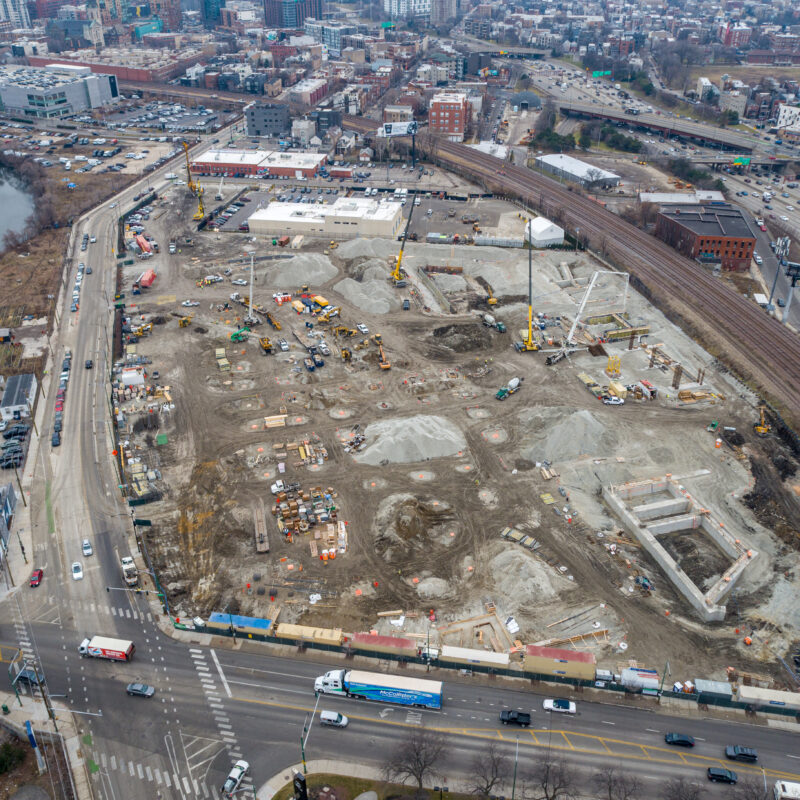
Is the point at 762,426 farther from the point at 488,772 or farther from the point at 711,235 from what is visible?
the point at 488,772

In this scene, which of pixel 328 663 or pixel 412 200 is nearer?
pixel 328 663

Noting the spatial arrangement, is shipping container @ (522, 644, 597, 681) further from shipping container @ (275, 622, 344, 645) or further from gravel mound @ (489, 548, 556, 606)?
shipping container @ (275, 622, 344, 645)

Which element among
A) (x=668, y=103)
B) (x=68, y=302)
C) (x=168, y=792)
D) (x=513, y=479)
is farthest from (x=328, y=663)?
(x=668, y=103)

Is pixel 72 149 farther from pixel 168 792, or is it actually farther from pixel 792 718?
pixel 792 718

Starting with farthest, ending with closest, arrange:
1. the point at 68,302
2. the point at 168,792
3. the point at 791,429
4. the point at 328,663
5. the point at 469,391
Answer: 1. the point at 68,302
2. the point at 469,391
3. the point at 791,429
4. the point at 328,663
5. the point at 168,792

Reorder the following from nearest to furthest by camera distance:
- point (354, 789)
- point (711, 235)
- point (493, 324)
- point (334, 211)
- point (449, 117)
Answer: point (354, 789), point (493, 324), point (711, 235), point (334, 211), point (449, 117)

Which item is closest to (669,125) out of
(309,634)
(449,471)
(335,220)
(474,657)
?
(335,220)

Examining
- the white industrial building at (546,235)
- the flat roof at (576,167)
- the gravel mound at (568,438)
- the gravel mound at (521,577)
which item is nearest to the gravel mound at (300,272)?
the white industrial building at (546,235)
